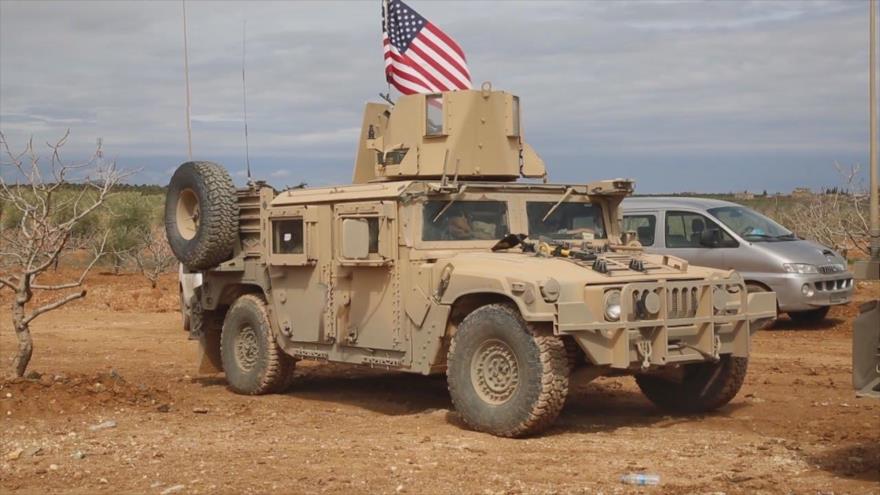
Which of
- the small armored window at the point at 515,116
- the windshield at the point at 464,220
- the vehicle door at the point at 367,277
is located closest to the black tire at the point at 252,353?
the vehicle door at the point at 367,277

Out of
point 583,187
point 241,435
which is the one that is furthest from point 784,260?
point 241,435

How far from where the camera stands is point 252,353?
11.3 metres

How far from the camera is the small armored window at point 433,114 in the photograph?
1040 cm

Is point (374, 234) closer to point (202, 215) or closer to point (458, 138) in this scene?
point (458, 138)

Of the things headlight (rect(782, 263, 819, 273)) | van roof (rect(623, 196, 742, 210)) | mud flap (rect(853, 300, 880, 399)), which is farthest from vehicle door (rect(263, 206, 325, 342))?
headlight (rect(782, 263, 819, 273))

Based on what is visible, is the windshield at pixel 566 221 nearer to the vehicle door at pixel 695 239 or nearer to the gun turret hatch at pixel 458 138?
the gun turret hatch at pixel 458 138

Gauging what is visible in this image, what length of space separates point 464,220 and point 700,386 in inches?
91.3

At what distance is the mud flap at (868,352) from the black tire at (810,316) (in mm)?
9238

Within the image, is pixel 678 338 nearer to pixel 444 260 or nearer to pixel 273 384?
pixel 444 260

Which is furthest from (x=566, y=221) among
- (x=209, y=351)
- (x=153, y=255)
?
(x=153, y=255)

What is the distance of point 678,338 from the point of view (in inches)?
337

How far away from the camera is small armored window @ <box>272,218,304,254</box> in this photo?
10.5m

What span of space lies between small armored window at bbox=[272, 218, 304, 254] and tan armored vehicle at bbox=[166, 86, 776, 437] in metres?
0.02

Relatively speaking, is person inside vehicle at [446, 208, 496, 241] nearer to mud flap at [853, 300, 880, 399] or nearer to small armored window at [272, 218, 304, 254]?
small armored window at [272, 218, 304, 254]
